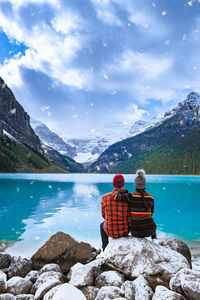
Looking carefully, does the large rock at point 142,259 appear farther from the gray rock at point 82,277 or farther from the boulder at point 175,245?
the boulder at point 175,245

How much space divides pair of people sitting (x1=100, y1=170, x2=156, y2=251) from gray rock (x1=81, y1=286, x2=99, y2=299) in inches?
57.8

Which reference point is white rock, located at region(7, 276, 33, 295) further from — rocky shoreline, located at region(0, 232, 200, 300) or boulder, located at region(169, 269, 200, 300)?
boulder, located at region(169, 269, 200, 300)

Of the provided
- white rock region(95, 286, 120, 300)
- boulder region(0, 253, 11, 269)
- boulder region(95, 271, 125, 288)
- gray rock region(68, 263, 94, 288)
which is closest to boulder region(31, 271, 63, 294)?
gray rock region(68, 263, 94, 288)

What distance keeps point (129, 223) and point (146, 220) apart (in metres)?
0.51

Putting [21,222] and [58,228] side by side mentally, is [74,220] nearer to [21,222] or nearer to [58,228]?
[58,228]

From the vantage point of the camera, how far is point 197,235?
1452 centimetres

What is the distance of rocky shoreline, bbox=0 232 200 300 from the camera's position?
423 cm

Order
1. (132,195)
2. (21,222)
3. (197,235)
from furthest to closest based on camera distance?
(21,222)
(197,235)
(132,195)

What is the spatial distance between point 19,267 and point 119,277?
12.3ft

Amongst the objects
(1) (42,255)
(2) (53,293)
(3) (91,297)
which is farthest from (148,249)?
(1) (42,255)

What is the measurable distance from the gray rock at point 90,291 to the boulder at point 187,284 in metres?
1.68

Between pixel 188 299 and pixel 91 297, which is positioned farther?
pixel 91 297

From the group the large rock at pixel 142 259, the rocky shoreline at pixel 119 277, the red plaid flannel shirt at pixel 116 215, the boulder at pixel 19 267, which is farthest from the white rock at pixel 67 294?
the boulder at pixel 19 267

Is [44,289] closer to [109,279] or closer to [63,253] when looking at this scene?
[109,279]
